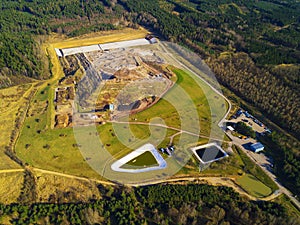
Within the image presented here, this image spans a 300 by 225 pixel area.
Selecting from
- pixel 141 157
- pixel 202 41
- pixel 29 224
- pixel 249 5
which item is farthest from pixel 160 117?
pixel 249 5

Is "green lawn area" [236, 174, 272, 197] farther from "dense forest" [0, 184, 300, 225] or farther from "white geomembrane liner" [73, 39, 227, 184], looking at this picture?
"white geomembrane liner" [73, 39, 227, 184]

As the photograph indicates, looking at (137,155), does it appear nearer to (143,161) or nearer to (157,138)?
(143,161)

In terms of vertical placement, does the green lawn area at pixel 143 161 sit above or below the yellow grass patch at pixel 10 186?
above

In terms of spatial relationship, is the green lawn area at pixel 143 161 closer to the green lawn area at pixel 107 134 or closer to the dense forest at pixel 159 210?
the green lawn area at pixel 107 134

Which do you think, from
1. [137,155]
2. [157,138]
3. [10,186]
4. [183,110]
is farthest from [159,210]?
[183,110]

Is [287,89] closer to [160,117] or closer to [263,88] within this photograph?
[263,88]

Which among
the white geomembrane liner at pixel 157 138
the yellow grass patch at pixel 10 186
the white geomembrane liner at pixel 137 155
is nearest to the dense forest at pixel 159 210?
the yellow grass patch at pixel 10 186
